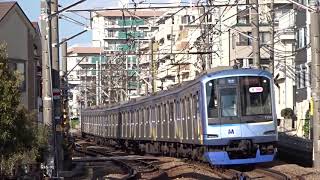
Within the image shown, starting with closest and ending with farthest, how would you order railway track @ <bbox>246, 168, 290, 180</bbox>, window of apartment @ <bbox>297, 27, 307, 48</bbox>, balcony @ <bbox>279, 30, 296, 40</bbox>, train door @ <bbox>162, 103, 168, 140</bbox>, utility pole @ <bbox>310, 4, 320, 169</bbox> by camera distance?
railway track @ <bbox>246, 168, 290, 180</bbox>
utility pole @ <bbox>310, 4, 320, 169</bbox>
train door @ <bbox>162, 103, 168, 140</bbox>
window of apartment @ <bbox>297, 27, 307, 48</bbox>
balcony @ <bbox>279, 30, 296, 40</bbox>

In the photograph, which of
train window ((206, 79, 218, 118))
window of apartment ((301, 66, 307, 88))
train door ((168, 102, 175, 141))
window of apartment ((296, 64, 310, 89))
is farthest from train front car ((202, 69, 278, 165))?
window of apartment ((301, 66, 307, 88))

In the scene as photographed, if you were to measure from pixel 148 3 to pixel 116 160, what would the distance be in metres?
8.18

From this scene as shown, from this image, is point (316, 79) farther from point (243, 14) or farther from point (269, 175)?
point (243, 14)

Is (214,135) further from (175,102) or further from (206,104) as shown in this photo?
(175,102)

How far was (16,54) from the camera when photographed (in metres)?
34.8

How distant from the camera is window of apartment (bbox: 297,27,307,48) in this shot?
43656 millimetres

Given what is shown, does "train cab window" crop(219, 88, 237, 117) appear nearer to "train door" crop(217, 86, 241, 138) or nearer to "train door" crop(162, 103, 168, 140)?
"train door" crop(217, 86, 241, 138)

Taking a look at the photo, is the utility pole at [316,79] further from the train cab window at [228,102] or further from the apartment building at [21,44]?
the apartment building at [21,44]

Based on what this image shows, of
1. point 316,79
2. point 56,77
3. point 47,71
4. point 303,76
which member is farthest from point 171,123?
point 303,76

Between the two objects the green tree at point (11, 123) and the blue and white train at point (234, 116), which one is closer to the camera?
the green tree at point (11, 123)

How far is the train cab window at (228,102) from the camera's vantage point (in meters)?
20.1

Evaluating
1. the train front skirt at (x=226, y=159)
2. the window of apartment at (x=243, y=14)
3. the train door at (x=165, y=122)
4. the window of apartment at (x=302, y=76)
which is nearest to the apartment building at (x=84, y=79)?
the window of apartment at (x=243, y=14)

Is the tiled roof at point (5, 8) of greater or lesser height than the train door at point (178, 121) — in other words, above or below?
above

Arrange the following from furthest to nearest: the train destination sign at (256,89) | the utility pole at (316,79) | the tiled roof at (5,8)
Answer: the tiled roof at (5,8)
the train destination sign at (256,89)
the utility pole at (316,79)
